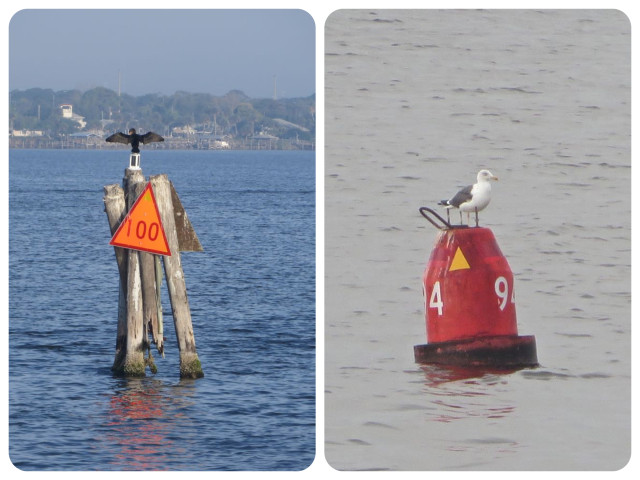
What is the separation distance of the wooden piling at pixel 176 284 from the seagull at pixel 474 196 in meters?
5.00

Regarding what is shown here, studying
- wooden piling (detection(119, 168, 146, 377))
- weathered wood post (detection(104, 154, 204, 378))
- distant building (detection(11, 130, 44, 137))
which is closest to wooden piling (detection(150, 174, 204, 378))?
weathered wood post (detection(104, 154, 204, 378))

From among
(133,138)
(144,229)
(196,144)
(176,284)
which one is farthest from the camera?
(196,144)

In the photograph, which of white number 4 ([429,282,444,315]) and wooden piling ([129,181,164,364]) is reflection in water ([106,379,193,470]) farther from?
white number 4 ([429,282,444,315])

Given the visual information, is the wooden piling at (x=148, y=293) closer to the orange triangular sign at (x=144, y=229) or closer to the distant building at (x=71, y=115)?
the orange triangular sign at (x=144, y=229)

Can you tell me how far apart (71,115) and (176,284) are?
69153 millimetres

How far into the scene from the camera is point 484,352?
9023 mm

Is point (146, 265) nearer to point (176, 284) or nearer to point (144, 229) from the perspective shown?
point (176, 284)

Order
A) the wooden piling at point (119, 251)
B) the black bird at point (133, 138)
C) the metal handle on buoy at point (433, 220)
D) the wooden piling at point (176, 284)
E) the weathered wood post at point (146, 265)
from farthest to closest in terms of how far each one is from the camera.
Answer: the wooden piling at point (119, 251), the wooden piling at point (176, 284), the weathered wood post at point (146, 265), the black bird at point (133, 138), the metal handle on buoy at point (433, 220)

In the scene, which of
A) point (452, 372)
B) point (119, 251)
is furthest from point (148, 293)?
point (452, 372)

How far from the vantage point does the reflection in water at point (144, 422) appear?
1030 cm

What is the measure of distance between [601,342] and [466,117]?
70.6 inches

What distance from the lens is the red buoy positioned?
8.84 m

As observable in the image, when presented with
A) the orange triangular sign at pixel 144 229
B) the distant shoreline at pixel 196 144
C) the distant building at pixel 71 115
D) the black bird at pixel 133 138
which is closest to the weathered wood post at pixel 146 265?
the orange triangular sign at pixel 144 229

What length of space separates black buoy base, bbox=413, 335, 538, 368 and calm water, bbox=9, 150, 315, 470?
2.47 m
